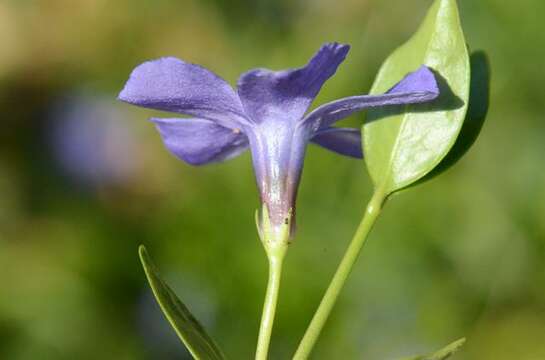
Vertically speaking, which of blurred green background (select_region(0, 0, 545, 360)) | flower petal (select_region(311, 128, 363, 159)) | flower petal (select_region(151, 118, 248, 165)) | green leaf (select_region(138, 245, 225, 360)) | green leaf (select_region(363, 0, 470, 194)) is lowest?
blurred green background (select_region(0, 0, 545, 360))

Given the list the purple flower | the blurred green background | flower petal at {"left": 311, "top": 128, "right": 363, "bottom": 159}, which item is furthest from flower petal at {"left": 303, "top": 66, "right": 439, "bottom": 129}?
the blurred green background

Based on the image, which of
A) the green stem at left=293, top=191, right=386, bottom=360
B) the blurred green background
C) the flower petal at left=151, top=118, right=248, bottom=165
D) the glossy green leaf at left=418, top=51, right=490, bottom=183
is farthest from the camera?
the blurred green background

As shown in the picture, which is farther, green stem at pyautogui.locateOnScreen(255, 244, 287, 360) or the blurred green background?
the blurred green background

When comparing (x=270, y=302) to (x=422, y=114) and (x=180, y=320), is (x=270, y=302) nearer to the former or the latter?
(x=180, y=320)

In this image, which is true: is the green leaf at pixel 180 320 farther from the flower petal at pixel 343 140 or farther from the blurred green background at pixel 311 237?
the blurred green background at pixel 311 237

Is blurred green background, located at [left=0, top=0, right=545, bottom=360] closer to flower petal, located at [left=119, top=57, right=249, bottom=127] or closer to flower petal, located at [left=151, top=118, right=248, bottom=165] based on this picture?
flower petal, located at [left=151, top=118, right=248, bottom=165]

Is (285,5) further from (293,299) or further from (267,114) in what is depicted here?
(267,114)

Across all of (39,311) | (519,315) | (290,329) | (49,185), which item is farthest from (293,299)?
(49,185)
